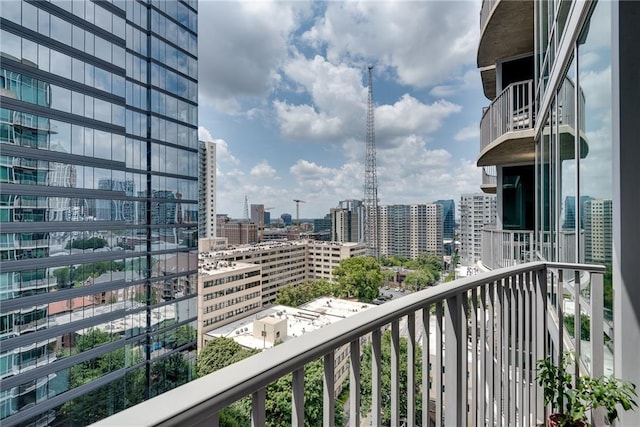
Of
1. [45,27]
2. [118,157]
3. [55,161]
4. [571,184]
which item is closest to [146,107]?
[118,157]

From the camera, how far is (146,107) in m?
5.89

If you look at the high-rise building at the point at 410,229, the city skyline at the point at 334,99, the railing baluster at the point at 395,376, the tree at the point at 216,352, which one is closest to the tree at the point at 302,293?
the city skyline at the point at 334,99

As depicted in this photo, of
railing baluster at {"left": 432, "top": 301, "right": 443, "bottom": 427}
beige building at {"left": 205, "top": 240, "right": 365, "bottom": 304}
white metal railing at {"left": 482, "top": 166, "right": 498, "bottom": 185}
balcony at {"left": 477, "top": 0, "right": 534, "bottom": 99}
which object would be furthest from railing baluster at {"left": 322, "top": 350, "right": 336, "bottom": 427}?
beige building at {"left": 205, "top": 240, "right": 365, "bottom": 304}

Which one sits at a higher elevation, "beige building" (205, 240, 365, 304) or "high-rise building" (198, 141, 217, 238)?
"high-rise building" (198, 141, 217, 238)

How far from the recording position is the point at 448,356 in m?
1.01

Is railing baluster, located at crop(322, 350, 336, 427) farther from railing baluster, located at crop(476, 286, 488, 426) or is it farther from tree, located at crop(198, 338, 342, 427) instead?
railing baluster, located at crop(476, 286, 488, 426)

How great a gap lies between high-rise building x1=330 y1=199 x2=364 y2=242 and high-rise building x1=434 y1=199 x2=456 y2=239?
7588 millimetres

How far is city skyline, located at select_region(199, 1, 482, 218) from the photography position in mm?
8250

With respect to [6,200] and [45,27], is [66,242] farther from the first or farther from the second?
[45,27]

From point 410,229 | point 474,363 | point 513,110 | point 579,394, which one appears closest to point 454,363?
point 474,363

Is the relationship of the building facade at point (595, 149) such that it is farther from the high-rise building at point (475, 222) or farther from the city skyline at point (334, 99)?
the high-rise building at point (475, 222)

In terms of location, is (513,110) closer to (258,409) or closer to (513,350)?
(513,350)

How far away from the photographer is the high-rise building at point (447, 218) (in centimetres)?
1993

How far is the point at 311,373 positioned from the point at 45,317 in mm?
4867
